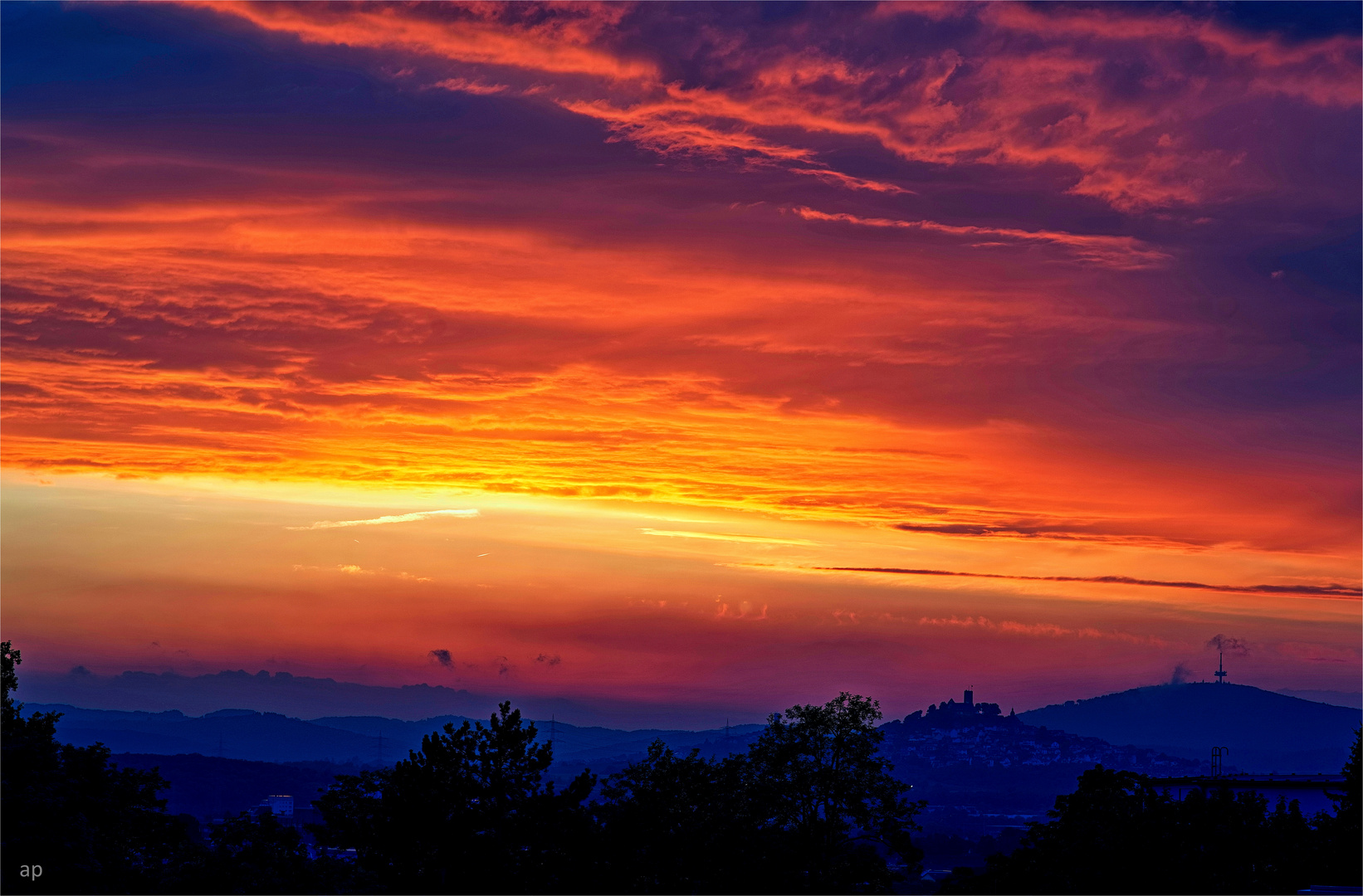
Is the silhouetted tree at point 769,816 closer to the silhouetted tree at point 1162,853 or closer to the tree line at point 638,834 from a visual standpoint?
the tree line at point 638,834

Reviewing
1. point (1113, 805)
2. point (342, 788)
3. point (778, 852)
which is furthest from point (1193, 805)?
point (342, 788)

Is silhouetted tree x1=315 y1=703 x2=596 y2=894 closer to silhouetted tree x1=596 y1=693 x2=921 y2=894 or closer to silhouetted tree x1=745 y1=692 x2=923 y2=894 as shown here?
silhouetted tree x1=596 y1=693 x2=921 y2=894

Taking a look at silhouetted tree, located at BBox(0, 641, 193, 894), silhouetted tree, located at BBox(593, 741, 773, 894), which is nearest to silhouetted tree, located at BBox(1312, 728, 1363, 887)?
silhouetted tree, located at BBox(593, 741, 773, 894)

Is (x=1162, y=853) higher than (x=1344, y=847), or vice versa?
(x=1162, y=853)

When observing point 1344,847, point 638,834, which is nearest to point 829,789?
point 638,834

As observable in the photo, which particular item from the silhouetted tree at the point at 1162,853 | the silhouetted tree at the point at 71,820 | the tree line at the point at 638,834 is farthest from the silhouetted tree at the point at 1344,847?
the silhouetted tree at the point at 71,820

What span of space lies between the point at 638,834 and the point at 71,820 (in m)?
24.4

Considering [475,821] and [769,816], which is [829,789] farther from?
[475,821]

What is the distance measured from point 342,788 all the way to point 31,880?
2144cm

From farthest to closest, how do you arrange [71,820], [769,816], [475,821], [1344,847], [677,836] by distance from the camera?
[1344,847], [769,816], [677,836], [475,821], [71,820]

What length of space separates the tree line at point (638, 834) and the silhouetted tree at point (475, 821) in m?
0.08

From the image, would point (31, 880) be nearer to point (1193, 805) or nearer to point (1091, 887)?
point (1091, 887)

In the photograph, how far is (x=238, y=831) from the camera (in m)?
61.1

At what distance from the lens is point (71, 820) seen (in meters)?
55.0
